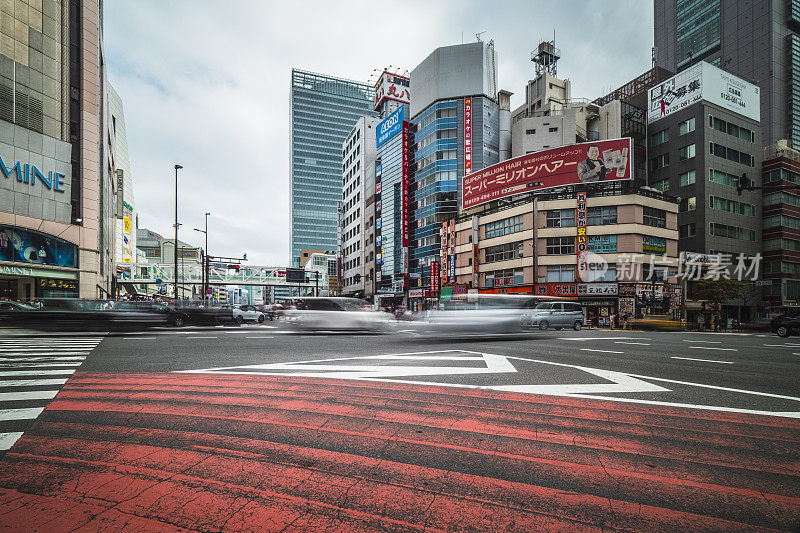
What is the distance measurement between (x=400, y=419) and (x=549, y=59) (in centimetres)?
7437

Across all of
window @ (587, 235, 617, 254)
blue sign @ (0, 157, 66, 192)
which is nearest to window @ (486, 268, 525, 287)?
window @ (587, 235, 617, 254)

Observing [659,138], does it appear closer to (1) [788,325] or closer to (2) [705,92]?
(2) [705,92]

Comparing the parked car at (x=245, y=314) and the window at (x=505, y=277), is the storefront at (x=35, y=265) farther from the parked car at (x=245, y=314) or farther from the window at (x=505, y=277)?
the window at (x=505, y=277)

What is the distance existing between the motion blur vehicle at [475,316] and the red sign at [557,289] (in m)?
24.9

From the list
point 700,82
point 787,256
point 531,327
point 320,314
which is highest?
point 700,82

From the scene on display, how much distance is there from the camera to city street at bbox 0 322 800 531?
2533 millimetres

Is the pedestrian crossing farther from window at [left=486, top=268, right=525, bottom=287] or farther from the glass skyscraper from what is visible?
the glass skyscraper

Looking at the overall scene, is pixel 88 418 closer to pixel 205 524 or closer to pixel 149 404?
pixel 149 404

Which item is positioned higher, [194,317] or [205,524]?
[205,524]

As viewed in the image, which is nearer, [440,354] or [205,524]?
[205,524]

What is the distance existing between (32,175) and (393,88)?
196 feet

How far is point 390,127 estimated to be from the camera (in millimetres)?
64000

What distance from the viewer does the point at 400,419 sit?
4535 mm

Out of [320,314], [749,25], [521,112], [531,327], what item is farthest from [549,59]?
[320,314]
